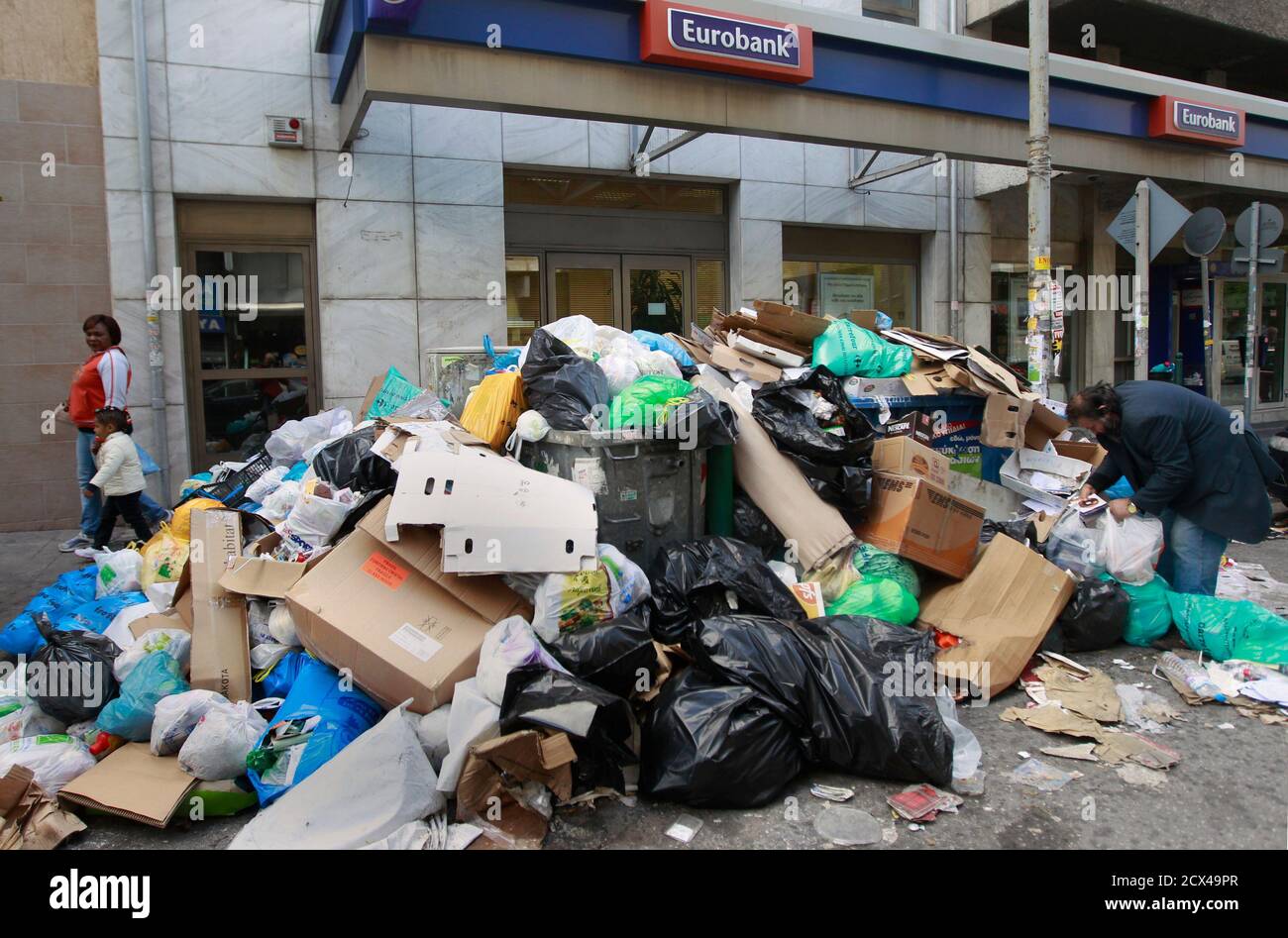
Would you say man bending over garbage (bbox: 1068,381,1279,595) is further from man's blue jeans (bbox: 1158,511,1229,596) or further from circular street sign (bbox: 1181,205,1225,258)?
circular street sign (bbox: 1181,205,1225,258)

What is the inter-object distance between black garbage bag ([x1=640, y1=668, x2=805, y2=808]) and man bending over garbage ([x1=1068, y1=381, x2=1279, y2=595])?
2483 millimetres

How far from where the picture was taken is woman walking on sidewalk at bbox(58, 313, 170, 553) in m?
6.38

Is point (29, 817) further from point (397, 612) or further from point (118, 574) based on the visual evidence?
point (118, 574)

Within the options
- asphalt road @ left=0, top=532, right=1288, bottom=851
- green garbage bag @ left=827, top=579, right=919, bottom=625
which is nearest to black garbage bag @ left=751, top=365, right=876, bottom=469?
green garbage bag @ left=827, top=579, right=919, bottom=625

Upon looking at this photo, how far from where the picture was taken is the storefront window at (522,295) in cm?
854

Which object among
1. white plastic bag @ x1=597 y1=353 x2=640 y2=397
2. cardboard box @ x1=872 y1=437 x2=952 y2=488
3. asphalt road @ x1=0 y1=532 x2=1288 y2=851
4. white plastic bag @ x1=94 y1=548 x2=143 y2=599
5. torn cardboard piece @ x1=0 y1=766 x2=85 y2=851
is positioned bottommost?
asphalt road @ x1=0 y1=532 x2=1288 y2=851

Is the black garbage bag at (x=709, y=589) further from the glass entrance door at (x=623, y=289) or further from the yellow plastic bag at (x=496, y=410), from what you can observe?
the glass entrance door at (x=623, y=289)

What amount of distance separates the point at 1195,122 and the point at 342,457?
33.2ft

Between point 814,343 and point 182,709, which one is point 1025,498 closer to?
point 814,343

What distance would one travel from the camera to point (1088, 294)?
12250 mm

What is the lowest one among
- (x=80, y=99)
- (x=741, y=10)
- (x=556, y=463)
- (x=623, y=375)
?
(x=556, y=463)

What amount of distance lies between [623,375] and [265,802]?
2594 mm

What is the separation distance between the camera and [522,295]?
28.2 ft

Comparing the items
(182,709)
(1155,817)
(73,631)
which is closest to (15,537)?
(73,631)
